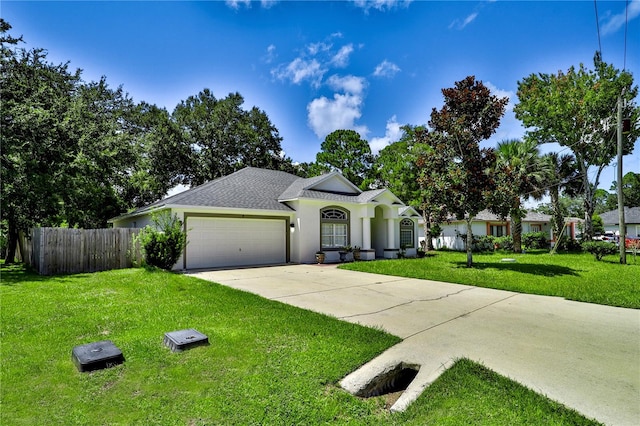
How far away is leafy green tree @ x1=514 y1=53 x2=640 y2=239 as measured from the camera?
2025 centimetres

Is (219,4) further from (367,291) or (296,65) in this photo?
(367,291)

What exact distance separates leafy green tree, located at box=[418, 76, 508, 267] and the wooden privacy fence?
13211mm

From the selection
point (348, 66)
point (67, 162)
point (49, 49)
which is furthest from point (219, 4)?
point (49, 49)

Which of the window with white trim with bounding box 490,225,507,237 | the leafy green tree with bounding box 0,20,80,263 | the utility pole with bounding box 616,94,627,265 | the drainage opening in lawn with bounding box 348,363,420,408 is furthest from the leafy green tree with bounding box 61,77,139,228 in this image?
the window with white trim with bounding box 490,225,507,237

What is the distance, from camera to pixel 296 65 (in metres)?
16.6

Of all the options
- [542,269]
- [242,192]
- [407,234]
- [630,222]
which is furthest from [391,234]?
[630,222]

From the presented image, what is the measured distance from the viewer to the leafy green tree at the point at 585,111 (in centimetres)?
2025

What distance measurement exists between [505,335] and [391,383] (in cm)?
265

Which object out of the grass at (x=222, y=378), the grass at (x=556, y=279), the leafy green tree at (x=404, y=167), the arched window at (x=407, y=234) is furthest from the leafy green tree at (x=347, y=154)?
the grass at (x=222, y=378)

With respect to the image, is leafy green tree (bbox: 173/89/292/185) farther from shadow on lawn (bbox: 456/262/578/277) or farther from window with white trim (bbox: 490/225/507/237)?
shadow on lawn (bbox: 456/262/578/277)

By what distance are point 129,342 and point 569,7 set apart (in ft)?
41.5

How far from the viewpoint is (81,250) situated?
40.5 feet

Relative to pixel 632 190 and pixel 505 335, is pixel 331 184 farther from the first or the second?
pixel 632 190

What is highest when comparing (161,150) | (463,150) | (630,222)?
(161,150)
